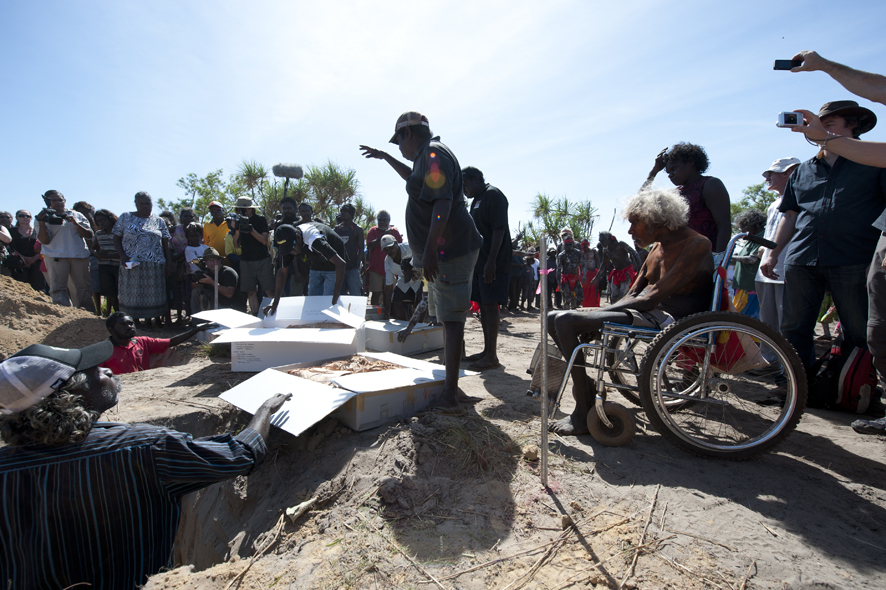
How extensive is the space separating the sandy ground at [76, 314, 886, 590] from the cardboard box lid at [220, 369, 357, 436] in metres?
0.26

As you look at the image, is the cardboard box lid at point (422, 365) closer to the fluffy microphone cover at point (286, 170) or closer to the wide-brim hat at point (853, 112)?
the wide-brim hat at point (853, 112)

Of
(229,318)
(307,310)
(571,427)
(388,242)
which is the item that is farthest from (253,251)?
(571,427)

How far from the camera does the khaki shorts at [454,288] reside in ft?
9.96

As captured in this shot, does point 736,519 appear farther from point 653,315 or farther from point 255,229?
point 255,229

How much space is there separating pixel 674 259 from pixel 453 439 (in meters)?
1.62

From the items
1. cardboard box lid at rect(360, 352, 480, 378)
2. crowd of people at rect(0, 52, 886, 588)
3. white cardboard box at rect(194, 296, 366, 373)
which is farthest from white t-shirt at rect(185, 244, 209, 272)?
cardboard box lid at rect(360, 352, 480, 378)

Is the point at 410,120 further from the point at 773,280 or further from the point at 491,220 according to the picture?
the point at 773,280

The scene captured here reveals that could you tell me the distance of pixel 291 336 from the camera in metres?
3.84

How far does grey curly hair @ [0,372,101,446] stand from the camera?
146 centimetres

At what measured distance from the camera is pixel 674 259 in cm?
249

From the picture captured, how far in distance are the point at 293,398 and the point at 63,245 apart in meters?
6.06

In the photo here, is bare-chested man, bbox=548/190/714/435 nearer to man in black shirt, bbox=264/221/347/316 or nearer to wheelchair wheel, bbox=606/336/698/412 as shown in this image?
wheelchair wheel, bbox=606/336/698/412

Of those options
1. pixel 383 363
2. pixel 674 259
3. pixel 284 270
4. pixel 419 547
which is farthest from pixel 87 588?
pixel 284 270

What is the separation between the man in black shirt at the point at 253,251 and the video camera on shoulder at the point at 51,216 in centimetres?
234
